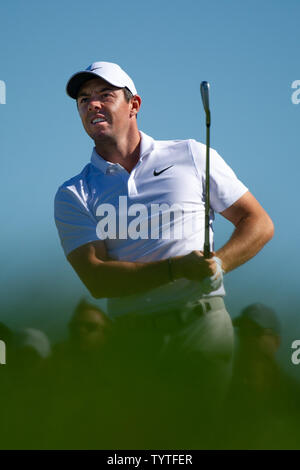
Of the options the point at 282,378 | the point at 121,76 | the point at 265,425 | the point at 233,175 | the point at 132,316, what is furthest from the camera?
the point at 121,76

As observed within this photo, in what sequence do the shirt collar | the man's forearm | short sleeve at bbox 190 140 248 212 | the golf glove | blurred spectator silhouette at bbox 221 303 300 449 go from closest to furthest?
1. blurred spectator silhouette at bbox 221 303 300 449
2. the golf glove
3. the man's forearm
4. short sleeve at bbox 190 140 248 212
5. the shirt collar

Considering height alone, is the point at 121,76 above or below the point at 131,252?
above

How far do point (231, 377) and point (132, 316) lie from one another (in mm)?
542

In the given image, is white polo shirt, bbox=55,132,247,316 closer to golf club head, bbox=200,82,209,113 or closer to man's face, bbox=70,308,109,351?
man's face, bbox=70,308,109,351

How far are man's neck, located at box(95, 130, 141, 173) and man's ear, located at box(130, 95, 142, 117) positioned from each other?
0.22 meters

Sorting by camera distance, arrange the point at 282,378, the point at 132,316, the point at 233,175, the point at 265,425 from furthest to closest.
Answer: the point at 233,175
the point at 132,316
the point at 282,378
the point at 265,425

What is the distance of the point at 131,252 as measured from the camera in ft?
10.2

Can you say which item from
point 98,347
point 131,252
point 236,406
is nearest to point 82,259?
point 131,252

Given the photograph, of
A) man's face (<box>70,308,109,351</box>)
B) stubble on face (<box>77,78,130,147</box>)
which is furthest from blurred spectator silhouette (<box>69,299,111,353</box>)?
stubble on face (<box>77,78,130,147</box>)

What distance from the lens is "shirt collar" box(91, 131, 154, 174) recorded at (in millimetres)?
3352

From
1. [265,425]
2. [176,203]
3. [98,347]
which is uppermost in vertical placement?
[176,203]

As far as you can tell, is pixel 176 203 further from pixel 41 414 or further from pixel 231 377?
pixel 41 414

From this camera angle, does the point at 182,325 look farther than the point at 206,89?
Yes

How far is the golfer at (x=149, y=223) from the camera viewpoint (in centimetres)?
290
